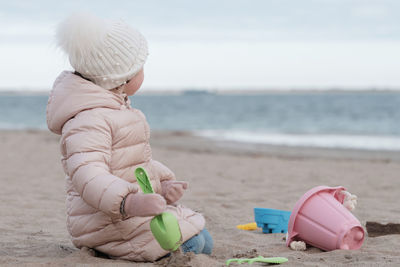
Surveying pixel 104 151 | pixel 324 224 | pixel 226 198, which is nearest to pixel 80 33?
pixel 104 151

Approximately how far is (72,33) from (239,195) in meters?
3.02

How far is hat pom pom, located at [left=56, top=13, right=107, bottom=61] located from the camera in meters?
2.42

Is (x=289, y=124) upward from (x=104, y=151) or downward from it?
downward

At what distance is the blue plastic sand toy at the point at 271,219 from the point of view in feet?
11.9

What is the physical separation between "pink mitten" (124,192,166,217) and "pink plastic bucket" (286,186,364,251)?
1074 mm

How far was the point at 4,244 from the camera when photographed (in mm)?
3074

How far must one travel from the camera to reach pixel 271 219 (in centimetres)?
364

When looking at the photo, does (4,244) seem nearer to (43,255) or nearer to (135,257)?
(43,255)

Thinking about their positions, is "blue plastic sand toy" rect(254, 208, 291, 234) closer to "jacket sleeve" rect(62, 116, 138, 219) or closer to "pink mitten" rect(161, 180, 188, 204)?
"pink mitten" rect(161, 180, 188, 204)

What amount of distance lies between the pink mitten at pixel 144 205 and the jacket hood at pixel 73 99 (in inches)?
20.6

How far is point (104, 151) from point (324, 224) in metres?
1.31

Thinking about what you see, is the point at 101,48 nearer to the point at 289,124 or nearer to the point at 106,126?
the point at 106,126

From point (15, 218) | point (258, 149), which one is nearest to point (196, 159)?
point (258, 149)

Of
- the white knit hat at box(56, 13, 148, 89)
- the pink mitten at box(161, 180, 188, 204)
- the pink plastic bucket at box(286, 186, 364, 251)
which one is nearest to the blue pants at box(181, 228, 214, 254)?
the pink mitten at box(161, 180, 188, 204)
